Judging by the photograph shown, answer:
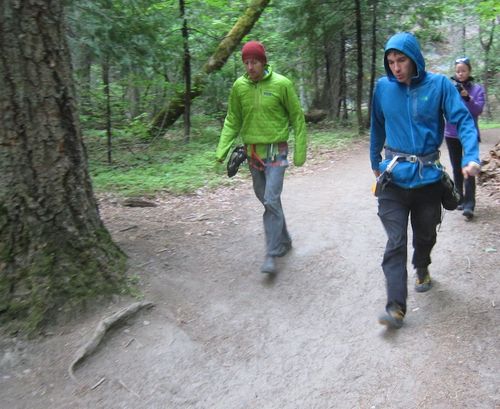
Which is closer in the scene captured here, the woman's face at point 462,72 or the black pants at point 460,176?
the woman's face at point 462,72

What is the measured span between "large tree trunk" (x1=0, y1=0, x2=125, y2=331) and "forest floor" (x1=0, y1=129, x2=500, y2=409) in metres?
0.35

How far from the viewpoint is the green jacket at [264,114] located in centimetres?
485

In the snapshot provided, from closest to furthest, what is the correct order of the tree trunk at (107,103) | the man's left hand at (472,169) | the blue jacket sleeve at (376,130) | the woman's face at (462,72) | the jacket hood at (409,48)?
the man's left hand at (472,169) < the jacket hood at (409,48) < the blue jacket sleeve at (376,130) < the woman's face at (462,72) < the tree trunk at (107,103)

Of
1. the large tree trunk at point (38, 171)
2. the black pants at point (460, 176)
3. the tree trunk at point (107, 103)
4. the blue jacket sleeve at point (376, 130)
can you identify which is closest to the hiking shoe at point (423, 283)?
the blue jacket sleeve at point (376, 130)

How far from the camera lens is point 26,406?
332 centimetres

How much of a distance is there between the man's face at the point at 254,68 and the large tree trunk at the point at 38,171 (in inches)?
64.6

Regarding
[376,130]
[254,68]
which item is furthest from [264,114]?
[376,130]

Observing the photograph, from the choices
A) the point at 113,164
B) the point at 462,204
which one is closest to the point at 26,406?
the point at 462,204

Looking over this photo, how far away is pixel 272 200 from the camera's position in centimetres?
501

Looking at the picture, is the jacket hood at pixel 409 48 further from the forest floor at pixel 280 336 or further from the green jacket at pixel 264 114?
the forest floor at pixel 280 336

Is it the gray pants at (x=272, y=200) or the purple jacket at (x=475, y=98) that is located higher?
the purple jacket at (x=475, y=98)

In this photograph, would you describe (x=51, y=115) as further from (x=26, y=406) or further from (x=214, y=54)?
(x=214, y=54)

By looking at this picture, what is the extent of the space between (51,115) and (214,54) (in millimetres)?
11040

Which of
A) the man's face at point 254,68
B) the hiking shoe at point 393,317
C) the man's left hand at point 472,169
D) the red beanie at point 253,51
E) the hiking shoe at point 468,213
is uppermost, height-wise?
the red beanie at point 253,51
